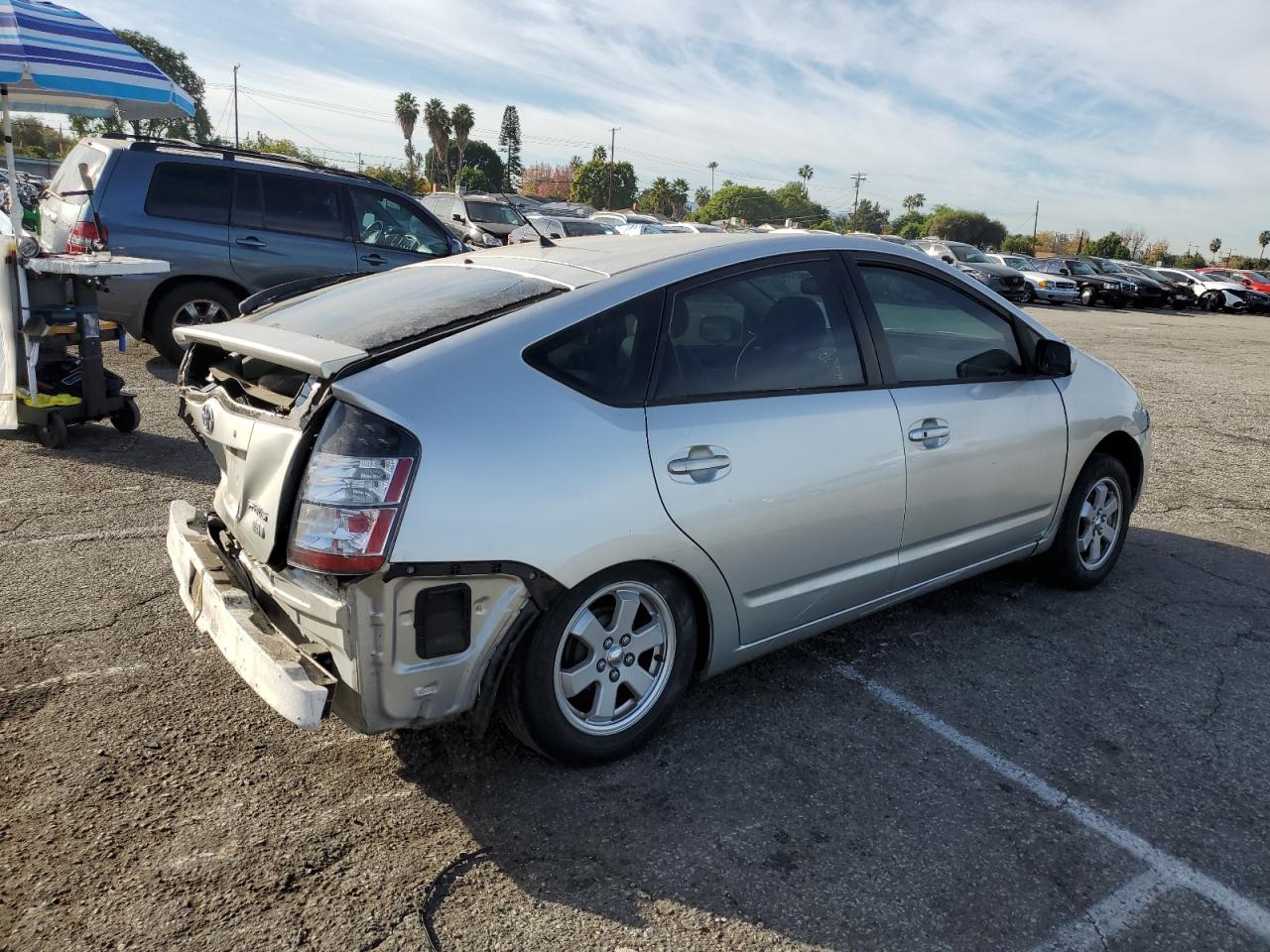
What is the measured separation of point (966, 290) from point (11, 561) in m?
Result: 4.43

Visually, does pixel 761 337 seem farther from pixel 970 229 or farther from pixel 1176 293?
pixel 970 229

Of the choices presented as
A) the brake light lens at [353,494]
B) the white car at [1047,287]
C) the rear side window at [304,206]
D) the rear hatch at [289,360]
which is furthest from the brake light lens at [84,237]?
the white car at [1047,287]

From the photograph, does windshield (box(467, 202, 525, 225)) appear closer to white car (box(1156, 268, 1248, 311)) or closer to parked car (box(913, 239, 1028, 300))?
parked car (box(913, 239, 1028, 300))

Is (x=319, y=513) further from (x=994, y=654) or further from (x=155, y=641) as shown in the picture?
(x=994, y=654)

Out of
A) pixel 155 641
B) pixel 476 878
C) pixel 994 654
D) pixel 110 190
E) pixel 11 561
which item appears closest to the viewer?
pixel 476 878

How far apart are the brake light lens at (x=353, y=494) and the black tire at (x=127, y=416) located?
189 inches

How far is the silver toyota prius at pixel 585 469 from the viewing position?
255cm

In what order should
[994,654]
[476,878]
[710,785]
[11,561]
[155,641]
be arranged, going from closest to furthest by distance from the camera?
[476,878] < [710,785] < [155,641] < [994,654] < [11,561]

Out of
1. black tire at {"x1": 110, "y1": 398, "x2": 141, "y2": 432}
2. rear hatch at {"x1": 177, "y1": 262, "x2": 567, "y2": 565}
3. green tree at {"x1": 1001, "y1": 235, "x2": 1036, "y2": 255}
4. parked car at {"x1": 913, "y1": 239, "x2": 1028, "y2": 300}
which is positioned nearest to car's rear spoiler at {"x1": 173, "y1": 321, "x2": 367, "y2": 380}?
rear hatch at {"x1": 177, "y1": 262, "x2": 567, "y2": 565}

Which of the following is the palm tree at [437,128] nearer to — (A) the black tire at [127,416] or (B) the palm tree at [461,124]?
(B) the palm tree at [461,124]

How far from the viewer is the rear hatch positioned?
2662 mm

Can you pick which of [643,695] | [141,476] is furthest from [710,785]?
[141,476]

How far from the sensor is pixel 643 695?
122 inches

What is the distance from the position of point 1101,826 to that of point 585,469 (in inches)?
72.9
